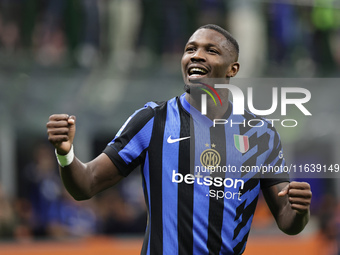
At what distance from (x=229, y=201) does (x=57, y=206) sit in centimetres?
600

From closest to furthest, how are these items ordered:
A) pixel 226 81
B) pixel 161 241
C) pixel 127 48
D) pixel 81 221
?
pixel 161 241 → pixel 226 81 → pixel 81 221 → pixel 127 48

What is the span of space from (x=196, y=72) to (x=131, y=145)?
22.6 inches

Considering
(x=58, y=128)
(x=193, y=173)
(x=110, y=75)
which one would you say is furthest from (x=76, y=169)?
(x=110, y=75)

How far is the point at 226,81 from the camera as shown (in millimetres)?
4051

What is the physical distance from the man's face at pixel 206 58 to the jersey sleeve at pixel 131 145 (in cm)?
36

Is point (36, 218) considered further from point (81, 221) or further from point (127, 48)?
point (127, 48)

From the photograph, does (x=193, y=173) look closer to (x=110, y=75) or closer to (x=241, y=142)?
(x=241, y=142)

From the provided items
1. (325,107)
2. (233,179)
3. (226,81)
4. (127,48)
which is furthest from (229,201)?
(325,107)

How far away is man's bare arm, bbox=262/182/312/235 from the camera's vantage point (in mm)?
3490

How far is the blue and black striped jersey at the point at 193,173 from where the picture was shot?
3.66 metres

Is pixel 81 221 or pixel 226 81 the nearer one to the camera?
pixel 226 81

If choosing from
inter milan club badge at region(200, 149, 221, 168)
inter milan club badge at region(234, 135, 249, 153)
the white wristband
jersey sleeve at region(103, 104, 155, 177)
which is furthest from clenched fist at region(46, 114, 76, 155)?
inter milan club badge at region(234, 135, 249, 153)

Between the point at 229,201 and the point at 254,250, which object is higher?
the point at 229,201

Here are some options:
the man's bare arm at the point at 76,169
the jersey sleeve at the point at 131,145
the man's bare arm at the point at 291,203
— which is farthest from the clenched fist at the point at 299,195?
the man's bare arm at the point at 76,169
